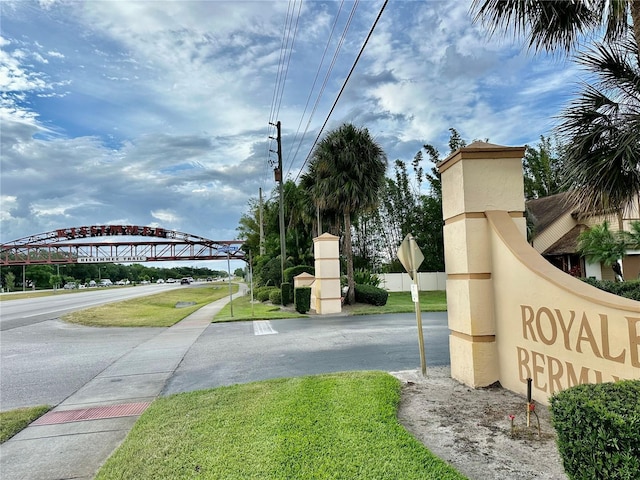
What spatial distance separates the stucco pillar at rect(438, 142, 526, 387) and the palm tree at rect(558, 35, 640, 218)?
2.17 meters

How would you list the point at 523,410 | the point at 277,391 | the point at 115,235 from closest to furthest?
the point at 523,410 < the point at 277,391 < the point at 115,235

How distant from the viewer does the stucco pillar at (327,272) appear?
17688 millimetres

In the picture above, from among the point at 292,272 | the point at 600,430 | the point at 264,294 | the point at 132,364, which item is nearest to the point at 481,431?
the point at 600,430

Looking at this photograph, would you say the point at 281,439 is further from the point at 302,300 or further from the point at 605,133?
the point at 302,300

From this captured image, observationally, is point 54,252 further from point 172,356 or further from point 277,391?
point 277,391

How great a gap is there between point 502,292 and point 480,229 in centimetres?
84

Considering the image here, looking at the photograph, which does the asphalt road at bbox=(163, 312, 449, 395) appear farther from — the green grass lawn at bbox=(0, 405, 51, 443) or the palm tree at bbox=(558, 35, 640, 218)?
the palm tree at bbox=(558, 35, 640, 218)

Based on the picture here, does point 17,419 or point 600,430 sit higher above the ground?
point 600,430

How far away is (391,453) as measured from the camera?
11.2 feet

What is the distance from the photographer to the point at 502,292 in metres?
5.21

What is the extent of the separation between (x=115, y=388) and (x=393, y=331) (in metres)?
7.14

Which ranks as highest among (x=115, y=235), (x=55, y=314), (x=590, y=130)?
(x=115, y=235)

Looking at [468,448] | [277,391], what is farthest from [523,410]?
[277,391]

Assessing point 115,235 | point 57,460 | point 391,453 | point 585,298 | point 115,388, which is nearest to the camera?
point 391,453
